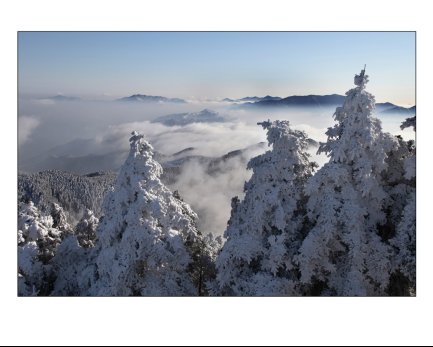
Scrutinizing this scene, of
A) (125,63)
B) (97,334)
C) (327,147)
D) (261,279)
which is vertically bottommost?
(97,334)

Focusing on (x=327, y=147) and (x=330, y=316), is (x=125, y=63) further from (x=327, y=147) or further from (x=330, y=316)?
(x=330, y=316)

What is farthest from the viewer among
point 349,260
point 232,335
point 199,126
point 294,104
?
point 199,126

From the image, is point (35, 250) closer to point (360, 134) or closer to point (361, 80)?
point (360, 134)

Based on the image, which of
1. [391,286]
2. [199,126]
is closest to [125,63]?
[199,126]

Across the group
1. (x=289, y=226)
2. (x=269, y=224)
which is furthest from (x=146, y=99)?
(x=289, y=226)

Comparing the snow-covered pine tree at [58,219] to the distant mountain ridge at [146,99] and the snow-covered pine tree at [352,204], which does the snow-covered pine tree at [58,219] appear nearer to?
the distant mountain ridge at [146,99]
